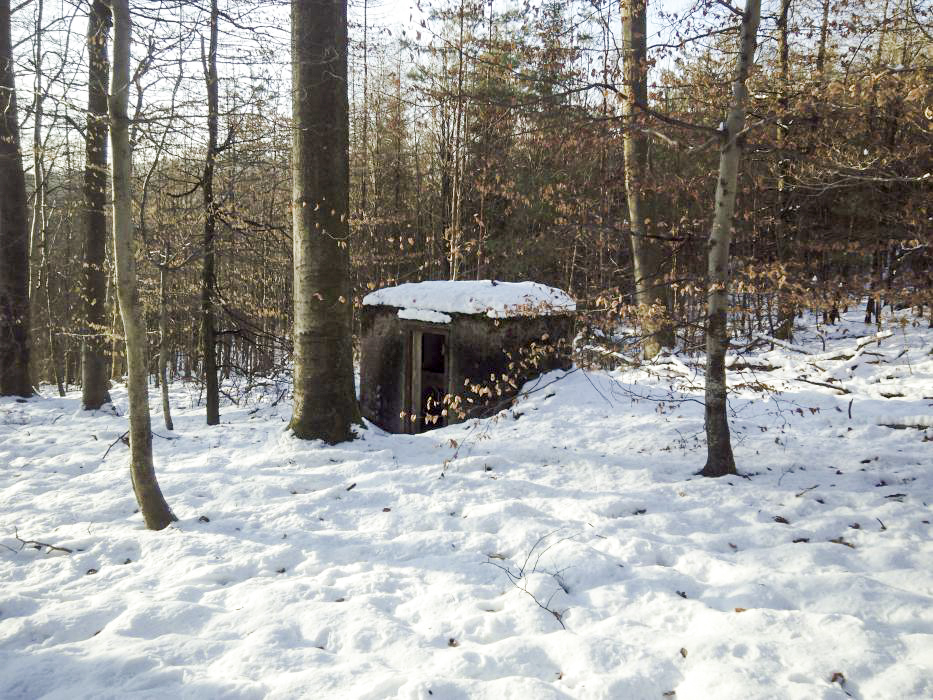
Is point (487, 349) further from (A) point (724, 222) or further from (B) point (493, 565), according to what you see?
(B) point (493, 565)

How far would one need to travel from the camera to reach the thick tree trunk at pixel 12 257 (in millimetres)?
9789

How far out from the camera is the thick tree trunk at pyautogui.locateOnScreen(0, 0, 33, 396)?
979 cm

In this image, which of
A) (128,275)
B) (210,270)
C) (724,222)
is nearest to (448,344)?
(210,270)

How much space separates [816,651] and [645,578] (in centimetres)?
100

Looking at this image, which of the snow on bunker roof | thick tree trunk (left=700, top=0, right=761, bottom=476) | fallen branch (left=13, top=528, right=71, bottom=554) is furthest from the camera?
the snow on bunker roof

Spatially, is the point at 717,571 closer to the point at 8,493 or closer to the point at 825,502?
the point at 825,502

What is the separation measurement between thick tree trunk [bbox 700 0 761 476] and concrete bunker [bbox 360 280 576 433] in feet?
7.68

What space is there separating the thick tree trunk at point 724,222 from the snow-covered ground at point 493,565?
430mm

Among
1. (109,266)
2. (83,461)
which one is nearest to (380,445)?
(83,461)

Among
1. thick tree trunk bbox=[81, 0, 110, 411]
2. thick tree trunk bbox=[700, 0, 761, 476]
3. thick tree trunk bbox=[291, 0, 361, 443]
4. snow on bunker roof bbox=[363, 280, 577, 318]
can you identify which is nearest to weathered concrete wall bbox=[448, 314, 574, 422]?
snow on bunker roof bbox=[363, 280, 577, 318]

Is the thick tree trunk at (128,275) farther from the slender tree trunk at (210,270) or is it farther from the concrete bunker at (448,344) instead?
the slender tree trunk at (210,270)

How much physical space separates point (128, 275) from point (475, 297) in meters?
4.35

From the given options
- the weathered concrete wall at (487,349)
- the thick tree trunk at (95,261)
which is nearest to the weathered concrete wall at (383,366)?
the weathered concrete wall at (487,349)

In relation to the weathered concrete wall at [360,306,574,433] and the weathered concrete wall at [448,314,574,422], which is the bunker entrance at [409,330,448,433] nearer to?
the weathered concrete wall at [360,306,574,433]
